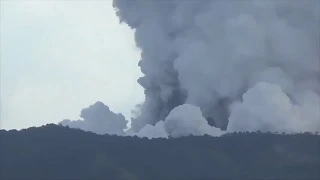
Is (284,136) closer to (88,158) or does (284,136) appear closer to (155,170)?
(155,170)

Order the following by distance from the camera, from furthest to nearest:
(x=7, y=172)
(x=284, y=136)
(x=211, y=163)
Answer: (x=284, y=136) < (x=211, y=163) < (x=7, y=172)

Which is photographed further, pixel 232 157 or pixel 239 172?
pixel 232 157

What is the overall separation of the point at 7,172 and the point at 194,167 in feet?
73.0

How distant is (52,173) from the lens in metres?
90.4

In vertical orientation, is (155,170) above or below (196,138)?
below

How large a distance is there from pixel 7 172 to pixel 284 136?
36.7 meters

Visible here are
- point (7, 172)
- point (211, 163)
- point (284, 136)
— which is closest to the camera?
point (7, 172)

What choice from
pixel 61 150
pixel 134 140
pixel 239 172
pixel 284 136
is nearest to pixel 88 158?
pixel 61 150

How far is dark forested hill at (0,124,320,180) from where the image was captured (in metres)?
91.1

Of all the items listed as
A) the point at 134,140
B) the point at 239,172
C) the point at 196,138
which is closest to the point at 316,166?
the point at 239,172

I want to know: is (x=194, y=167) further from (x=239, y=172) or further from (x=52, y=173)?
(x=52, y=173)

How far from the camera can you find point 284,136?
103 m

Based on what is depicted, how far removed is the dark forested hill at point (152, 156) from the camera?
3588 inches

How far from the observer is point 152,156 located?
323 feet
